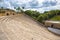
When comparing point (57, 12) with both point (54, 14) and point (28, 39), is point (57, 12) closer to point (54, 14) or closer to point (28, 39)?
point (54, 14)

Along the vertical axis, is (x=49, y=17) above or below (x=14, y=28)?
below

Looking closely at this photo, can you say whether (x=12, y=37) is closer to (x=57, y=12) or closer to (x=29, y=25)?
(x=29, y=25)

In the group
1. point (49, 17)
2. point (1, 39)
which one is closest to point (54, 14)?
point (49, 17)

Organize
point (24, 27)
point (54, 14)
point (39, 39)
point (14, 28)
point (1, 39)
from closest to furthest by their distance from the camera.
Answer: point (1, 39) → point (39, 39) → point (14, 28) → point (24, 27) → point (54, 14)

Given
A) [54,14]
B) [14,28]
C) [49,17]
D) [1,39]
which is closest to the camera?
[1,39]

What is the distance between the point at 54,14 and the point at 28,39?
22.8ft

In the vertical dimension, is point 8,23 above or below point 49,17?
above

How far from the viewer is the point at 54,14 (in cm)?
1072

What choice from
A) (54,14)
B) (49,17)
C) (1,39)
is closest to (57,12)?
(54,14)

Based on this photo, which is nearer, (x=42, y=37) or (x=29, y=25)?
(x=42, y=37)

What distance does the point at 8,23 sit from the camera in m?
4.77

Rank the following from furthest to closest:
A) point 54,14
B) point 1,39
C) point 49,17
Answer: point 54,14
point 49,17
point 1,39

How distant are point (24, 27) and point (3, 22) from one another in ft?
1.86

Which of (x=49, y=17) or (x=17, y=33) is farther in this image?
(x=49, y=17)
